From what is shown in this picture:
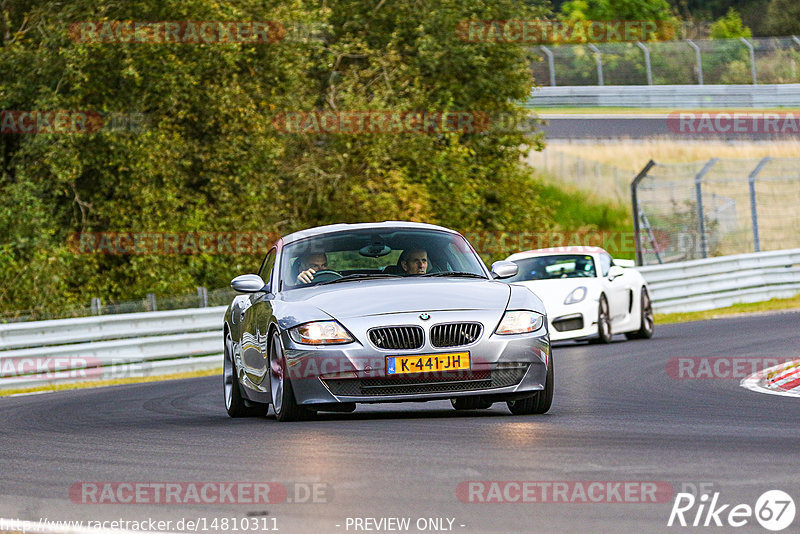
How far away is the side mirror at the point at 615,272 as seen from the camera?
21250 millimetres

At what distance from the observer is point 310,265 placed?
1111cm

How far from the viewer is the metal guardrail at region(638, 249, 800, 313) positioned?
28.6 meters

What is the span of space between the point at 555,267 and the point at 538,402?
37.7 ft

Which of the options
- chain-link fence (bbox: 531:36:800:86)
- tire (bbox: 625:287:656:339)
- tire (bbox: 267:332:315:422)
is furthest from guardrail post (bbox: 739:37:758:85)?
tire (bbox: 267:332:315:422)

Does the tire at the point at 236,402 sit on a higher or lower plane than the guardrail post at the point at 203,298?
higher

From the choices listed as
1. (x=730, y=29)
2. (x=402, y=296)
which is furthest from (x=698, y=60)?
(x=402, y=296)

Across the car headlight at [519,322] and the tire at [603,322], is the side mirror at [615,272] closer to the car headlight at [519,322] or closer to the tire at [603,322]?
the tire at [603,322]

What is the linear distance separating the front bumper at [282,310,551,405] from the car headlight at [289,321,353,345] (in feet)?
0.14

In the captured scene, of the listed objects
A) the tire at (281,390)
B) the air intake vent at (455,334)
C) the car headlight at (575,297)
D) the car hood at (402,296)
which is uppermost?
the car hood at (402,296)

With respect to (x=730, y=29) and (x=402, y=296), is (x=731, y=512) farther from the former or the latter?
(x=730, y=29)

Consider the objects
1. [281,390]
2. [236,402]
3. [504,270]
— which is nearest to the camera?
[281,390]

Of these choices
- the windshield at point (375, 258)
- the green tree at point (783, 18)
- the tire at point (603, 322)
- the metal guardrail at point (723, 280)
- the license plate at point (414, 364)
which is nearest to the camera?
the license plate at point (414, 364)

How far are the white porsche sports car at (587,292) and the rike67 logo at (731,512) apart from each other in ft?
46.4

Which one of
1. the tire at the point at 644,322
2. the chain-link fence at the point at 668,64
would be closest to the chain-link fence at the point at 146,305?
the tire at the point at 644,322
